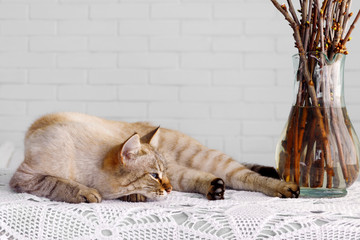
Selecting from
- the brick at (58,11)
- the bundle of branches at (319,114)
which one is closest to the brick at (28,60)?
the brick at (58,11)

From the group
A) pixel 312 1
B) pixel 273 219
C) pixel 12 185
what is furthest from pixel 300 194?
pixel 12 185

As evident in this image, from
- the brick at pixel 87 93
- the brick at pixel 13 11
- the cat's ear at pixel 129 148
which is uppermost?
the brick at pixel 13 11

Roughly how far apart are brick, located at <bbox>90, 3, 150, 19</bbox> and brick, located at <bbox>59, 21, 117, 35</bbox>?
4cm

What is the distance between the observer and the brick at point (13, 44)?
2408 mm

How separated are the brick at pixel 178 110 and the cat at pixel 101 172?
3.50 feet

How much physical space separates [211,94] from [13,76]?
3.77 ft

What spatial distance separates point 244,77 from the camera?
7.83ft

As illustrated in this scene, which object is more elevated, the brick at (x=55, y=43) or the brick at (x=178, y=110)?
the brick at (x=55, y=43)

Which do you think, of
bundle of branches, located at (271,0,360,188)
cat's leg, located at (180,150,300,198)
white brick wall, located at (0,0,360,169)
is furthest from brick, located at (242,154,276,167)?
bundle of branches, located at (271,0,360,188)

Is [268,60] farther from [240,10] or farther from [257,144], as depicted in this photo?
[257,144]

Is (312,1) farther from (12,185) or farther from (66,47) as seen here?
(66,47)

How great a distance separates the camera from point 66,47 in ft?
7.91

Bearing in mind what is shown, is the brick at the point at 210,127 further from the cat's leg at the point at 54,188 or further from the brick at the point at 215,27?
the cat's leg at the point at 54,188

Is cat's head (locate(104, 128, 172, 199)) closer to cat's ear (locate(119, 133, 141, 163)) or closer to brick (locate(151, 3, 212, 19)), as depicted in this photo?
cat's ear (locate(119, 133, 141, 163))
